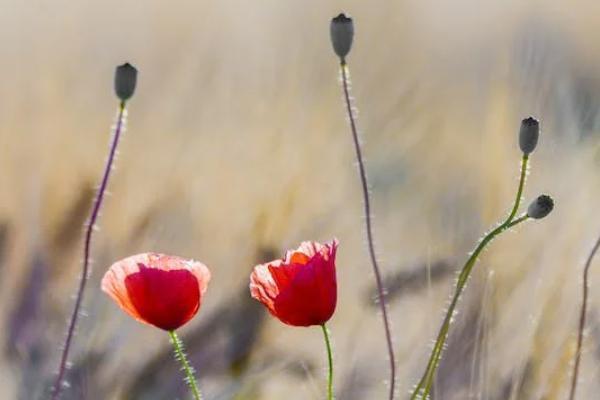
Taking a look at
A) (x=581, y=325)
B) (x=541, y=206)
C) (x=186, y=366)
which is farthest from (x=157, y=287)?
(x=581, y=325)

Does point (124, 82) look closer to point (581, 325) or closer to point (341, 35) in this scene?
point (341, 35)

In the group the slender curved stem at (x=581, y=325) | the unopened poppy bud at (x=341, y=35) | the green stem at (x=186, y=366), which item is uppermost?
the unopened poppy bud at (x=341, y=35)

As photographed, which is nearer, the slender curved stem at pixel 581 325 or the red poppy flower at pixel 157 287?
the red poppy flower at pixel 157 287

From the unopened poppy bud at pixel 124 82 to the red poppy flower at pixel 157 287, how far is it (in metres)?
0.07

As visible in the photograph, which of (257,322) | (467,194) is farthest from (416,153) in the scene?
(257,322)

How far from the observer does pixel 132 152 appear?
2.01 feet

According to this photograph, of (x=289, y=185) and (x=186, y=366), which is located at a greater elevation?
(x=289, y=185)

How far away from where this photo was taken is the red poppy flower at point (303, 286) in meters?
0.49

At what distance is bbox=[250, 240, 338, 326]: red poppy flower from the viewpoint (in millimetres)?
491

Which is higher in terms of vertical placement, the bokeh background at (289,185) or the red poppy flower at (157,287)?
the bokeh background at (289,185)

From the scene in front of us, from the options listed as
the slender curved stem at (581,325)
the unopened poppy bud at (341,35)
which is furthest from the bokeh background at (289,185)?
the unopened poppy bud at (341,35)

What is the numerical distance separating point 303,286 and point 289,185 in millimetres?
137

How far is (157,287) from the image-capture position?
47 cm

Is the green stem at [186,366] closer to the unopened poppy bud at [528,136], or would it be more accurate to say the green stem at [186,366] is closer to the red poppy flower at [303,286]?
the red poppy flower at [303,286]
